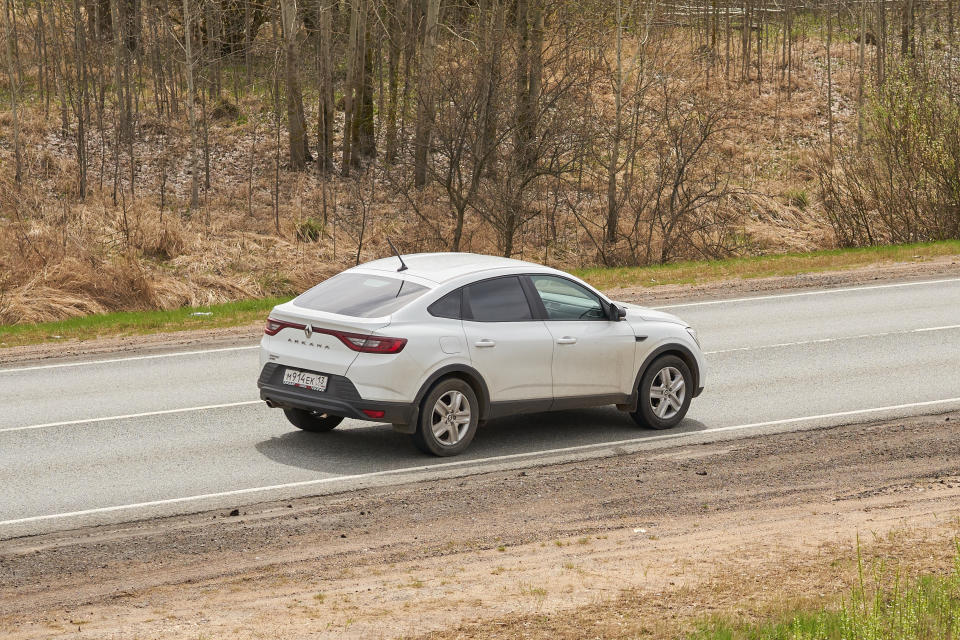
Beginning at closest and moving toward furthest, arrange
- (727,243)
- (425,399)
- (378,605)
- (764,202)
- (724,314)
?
(378,605) < (425,399) < (724,314) < (727,243) < (764,202)

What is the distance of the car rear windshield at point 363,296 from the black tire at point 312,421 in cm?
126

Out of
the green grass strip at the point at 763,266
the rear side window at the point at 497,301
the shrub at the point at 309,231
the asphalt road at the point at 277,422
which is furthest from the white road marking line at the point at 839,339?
the shrub at the point at 309,231

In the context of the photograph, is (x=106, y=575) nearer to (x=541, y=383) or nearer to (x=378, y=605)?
(x=378, y=605)

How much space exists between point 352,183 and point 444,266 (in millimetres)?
24555

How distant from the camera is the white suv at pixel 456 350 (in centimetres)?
1014

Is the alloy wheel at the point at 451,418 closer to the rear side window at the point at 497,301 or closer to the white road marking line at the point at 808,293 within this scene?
the rear side window at the point at 497,301

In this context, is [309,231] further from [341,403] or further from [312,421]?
[341,403]

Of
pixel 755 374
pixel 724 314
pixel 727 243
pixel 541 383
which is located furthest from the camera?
pixel 727 243

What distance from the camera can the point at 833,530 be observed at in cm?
855

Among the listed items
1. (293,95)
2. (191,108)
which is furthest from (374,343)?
(293,95)

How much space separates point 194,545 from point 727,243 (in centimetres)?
2546

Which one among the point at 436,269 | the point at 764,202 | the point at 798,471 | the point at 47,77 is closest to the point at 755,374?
the point at 798,471

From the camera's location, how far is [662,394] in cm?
1204

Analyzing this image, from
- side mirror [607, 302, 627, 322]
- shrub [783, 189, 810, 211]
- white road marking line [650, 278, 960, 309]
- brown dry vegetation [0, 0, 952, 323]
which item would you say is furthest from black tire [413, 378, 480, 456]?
shrub [783, 189, 810, 211]
